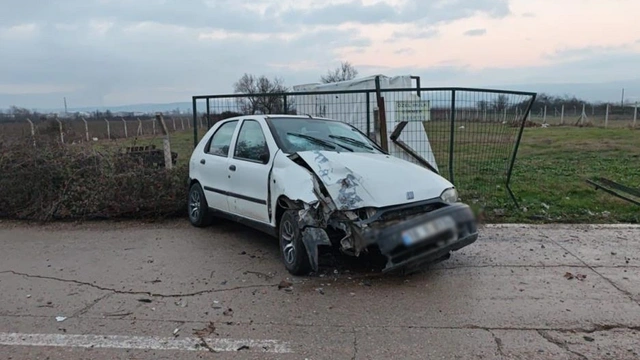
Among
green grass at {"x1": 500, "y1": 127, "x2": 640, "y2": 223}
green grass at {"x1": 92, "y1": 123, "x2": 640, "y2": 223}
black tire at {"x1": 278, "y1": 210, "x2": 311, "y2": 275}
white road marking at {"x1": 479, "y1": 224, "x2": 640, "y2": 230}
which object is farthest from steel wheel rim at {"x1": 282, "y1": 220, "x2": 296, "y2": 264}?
green grass at {"x1": 500, "y1": 127, "x2": 640, "y2": 223}

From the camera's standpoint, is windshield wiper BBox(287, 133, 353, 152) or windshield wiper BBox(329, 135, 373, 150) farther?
windshield wiper BBox(329, 135, 373, 150)

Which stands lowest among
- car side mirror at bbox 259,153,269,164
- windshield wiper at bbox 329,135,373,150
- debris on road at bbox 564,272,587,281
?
debris on road at bbox 564,272,587,281

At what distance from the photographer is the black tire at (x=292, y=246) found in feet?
16.1

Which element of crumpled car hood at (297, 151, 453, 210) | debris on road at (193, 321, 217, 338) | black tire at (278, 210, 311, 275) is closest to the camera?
debris on road at (193, 321, 217, 338)

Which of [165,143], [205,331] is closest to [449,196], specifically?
[205,331]

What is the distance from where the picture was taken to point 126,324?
13.1ft

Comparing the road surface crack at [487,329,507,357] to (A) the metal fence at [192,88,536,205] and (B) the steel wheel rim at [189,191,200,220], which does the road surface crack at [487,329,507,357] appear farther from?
(B) the steel wheel rim at [189,191,200,220]

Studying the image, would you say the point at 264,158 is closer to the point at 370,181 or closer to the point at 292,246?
the point at 292,246

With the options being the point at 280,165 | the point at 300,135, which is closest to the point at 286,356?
the point at 280,165

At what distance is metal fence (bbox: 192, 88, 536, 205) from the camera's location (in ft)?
26.3

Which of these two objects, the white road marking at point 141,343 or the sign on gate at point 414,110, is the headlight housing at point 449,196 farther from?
Answer: the sign on gate at point 414,110

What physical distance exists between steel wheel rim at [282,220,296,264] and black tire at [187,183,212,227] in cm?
214

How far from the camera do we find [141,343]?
144 inches

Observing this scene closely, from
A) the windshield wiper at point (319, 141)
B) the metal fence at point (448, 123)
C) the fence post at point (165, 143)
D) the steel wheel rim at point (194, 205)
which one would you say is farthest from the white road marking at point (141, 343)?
the fence post at point (165, 143)
